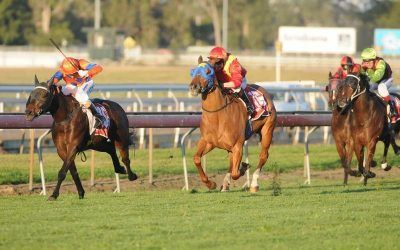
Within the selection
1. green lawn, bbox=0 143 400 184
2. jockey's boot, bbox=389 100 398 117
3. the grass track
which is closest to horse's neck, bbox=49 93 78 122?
the grass track

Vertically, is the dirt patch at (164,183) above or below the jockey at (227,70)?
below

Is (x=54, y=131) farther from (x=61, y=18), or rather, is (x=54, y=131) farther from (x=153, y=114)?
(x=61, y=18)

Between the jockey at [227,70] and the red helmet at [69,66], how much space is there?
5.37ft

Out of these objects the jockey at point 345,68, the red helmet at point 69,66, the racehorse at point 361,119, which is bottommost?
the racehorse at point 361,119

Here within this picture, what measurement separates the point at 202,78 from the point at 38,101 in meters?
1.92

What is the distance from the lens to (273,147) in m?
24.1

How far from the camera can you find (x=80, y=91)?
1398cm

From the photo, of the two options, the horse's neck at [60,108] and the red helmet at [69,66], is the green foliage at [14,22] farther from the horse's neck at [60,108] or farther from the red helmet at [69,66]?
the horse's neck at [60,108]

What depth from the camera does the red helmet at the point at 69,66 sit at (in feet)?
45.4

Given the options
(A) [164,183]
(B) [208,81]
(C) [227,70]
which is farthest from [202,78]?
(A) [164,183]

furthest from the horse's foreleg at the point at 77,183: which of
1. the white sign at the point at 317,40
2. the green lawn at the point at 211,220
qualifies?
the white sign at the point at 317,40

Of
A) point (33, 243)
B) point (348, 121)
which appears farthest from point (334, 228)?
point (348, 121)

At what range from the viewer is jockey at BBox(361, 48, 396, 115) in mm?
16719

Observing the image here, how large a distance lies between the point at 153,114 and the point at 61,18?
6615 cm
